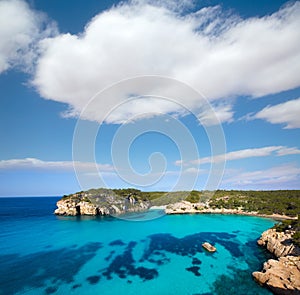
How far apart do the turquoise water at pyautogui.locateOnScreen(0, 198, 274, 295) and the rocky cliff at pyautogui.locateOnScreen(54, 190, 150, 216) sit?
76.9 feet

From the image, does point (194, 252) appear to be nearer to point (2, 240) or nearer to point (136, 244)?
point (136, 244)

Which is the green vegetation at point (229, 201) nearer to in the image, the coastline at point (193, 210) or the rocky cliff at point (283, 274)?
the coastline at point (193, 210)

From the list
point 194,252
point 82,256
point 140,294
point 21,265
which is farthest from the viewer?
point 194,252

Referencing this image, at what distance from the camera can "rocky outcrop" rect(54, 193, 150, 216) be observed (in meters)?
57.4

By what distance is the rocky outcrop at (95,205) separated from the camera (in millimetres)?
57378

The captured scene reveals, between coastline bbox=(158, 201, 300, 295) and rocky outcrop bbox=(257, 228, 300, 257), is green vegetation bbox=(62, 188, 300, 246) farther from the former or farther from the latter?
coastline bbox=(158, 201, 300, 295)

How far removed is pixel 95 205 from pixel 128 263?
41299 millimetres

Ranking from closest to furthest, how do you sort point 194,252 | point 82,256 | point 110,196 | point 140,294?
point 140,294, point 82,256, point 194,252, point 110,196

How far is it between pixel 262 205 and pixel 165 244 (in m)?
46.7

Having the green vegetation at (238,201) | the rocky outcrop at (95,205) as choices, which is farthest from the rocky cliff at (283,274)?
the rocky outcrop at (95,205)

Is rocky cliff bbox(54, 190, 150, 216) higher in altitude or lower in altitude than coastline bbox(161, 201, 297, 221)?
higher

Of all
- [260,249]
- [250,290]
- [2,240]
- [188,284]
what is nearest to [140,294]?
[188,284]

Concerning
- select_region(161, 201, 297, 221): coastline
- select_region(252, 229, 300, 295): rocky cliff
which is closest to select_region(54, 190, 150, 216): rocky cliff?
select_region(161, 201, 297, 221): coastline

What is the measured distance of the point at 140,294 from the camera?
14.2 m
